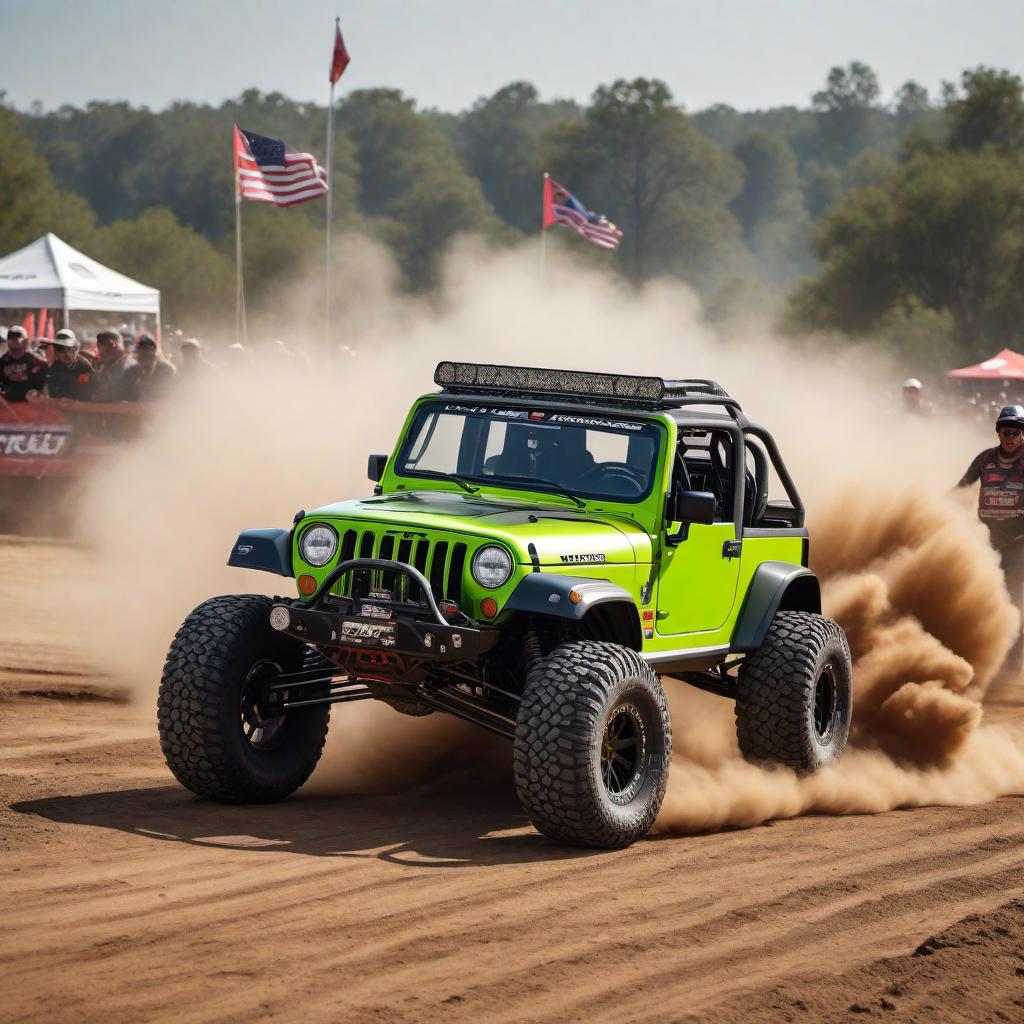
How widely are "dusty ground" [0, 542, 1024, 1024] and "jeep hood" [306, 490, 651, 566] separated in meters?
1.22

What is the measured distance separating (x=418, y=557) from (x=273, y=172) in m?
20.9

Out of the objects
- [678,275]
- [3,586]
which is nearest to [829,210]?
[678,275]

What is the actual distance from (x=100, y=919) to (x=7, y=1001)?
77cm

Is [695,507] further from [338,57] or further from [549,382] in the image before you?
[338,57]

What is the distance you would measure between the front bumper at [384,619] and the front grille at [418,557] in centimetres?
3

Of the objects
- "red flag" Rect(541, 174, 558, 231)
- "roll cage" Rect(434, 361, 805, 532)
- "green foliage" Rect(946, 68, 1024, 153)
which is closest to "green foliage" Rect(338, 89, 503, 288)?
"green foliage" Rect(946, 68, 1024, 153)

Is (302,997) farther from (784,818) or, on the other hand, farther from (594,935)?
(784,818)

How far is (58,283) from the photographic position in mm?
26344

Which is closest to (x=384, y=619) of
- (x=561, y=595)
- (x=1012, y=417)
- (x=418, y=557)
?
(x=418, y=557)

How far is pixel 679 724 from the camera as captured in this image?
8531mm

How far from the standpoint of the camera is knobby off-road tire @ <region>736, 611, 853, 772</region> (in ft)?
26.3

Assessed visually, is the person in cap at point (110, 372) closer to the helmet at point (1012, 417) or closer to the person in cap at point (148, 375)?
the person in cap at point (148, 375)

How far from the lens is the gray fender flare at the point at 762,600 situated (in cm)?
816

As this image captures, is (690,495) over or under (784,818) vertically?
over
